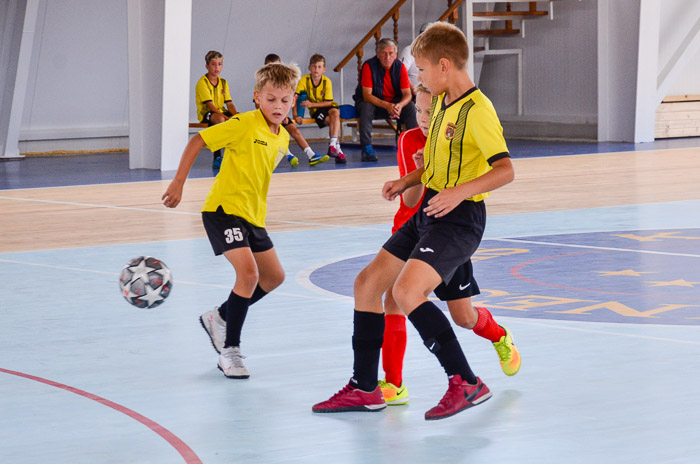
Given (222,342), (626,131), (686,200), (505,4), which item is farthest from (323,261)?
(505,4)

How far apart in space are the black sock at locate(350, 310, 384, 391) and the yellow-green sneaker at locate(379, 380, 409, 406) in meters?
0.11

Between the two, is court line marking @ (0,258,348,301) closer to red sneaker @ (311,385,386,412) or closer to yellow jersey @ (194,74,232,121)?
red sneaker @ (311,385,386,412)

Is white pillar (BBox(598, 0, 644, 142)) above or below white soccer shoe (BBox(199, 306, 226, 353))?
above

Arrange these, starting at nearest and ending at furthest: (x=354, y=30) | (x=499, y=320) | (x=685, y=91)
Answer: (x=499, y=320) < (x=685, y=91) < (x=354, y=30)

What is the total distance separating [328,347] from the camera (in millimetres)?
5418

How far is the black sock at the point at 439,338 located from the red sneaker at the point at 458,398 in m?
0.04

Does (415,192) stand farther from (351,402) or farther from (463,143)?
(351,402)

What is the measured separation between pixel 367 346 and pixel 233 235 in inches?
41.9

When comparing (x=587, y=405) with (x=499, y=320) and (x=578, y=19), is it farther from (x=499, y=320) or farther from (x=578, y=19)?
(x=578, y=19)

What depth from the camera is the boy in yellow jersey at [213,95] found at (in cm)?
1652

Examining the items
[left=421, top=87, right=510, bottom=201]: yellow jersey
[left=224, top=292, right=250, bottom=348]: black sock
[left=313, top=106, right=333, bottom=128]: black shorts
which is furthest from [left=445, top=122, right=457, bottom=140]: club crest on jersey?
[left=313, top=106, right=333, bottom=128]: black shorts

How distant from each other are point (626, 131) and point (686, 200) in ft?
28.3

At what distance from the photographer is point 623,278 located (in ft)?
23.3

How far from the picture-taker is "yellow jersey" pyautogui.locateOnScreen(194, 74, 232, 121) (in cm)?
1666
